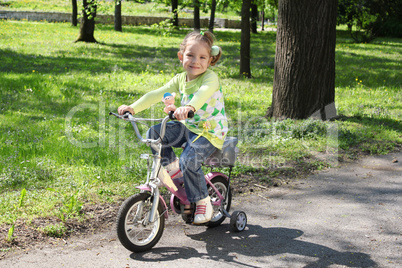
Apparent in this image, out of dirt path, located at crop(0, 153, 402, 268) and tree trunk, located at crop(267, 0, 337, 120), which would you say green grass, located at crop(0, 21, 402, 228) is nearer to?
tree trunk, located at crop(267, 0, 337, 120)

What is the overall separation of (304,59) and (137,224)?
15.7ft

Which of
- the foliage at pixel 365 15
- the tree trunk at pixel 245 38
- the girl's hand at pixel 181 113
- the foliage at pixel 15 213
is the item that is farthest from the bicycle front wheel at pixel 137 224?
the foliage at pixel 365 15

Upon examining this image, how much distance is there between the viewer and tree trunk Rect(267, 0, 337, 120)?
720cm

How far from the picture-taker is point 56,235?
3.83m

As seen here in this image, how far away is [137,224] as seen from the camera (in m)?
3.55

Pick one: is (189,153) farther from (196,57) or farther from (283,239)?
(283,239)

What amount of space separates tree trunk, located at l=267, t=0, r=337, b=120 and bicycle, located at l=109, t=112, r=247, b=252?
3.63 meters

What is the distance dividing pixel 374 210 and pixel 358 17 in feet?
75.3

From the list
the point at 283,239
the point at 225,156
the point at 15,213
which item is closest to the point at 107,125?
the point at 15,213

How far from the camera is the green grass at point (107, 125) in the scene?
4898 millimetres

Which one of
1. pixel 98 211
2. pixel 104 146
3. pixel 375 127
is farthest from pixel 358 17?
pixel 98 211

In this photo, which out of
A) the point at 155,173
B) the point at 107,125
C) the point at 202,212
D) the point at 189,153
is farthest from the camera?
the point at 107,125

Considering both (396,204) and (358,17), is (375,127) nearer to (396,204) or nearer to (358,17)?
(396,204)

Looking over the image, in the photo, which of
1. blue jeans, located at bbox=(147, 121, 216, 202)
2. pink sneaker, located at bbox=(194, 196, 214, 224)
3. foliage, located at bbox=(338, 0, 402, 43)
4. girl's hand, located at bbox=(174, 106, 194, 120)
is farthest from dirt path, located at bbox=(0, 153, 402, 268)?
foliage, located at bbox=(338, 0, 402, 43)
